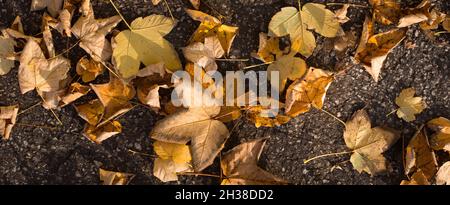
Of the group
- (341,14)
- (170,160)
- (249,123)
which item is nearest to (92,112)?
(170,160)

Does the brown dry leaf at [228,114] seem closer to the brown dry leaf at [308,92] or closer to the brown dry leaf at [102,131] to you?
the brown dry leaf at [308,92]

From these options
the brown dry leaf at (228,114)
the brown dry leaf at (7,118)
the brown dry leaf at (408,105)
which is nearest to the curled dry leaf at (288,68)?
the brown dry leaf at (228,114)

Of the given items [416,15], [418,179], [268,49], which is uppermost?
[416,15]

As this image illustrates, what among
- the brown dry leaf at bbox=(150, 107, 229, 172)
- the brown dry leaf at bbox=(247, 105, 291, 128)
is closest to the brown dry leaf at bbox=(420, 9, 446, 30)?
the brown dry leaf at bbox=(247, 105, 291, 128)

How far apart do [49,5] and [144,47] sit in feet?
1.47

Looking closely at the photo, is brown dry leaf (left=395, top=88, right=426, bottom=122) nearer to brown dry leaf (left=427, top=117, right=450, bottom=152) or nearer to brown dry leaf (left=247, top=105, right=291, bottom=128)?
brown dry leaf (left=427, top=117, right=450, bottom=152)

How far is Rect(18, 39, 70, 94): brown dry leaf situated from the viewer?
2.08m

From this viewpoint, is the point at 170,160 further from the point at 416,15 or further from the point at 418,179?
the point at 416,15

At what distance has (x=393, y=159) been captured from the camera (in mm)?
2199

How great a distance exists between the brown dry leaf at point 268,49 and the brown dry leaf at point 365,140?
0.41 metres

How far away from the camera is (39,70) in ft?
6.85

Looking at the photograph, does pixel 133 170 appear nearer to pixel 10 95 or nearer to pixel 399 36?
pixel 10 95

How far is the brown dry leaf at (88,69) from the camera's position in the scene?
2.10 m
